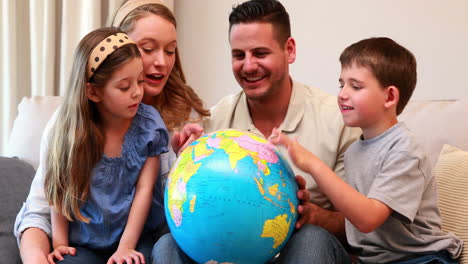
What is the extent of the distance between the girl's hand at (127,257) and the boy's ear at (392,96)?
1008 mm

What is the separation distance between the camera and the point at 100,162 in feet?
6.44

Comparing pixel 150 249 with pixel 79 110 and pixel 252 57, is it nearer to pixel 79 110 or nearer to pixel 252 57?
pixel 79 110

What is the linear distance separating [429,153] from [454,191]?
0.90ft

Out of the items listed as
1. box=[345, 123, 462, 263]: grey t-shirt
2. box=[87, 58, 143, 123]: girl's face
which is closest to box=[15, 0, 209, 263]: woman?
box=[87, 58, 143, 123]: girl's face

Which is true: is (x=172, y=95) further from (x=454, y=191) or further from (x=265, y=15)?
(x=454, y=191)

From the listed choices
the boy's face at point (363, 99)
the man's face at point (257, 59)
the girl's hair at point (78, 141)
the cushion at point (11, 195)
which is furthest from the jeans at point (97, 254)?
the boy's face at point (363, 99)

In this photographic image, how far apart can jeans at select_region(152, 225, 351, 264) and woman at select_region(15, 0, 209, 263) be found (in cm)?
37

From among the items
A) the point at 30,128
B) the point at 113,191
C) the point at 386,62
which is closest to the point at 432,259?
the point at 386,62

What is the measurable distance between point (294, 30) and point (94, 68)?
1.77 m

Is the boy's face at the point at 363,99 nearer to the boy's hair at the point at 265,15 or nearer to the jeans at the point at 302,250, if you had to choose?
the jeans at the point at 302,250

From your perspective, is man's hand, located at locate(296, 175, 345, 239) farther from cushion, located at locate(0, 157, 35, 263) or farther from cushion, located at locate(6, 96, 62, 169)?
cushion, located at locate(6, 96, 62, 169)

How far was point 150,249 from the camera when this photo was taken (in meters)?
1.96

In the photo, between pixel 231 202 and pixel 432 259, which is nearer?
pixel 231 202

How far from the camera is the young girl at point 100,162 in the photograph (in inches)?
74.7
